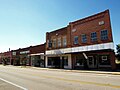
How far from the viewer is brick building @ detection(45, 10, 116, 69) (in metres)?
25.7

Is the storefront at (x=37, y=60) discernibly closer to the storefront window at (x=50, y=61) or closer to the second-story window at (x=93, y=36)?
the storefront window at (x=50, y=61)

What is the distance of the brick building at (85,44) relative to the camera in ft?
84.4

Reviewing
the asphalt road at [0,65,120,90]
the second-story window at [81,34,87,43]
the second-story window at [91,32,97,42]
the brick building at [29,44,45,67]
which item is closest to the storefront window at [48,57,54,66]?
the brick building at [29,44,45,67]

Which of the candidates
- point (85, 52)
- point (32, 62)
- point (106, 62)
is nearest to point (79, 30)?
point (85, 52)

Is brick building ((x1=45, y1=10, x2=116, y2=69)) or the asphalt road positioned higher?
brick building ((x1=45, y1=10, x2=116, y2=69))

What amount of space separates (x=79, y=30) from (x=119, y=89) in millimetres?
23593

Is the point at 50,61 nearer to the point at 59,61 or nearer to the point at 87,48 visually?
the point at 59,61

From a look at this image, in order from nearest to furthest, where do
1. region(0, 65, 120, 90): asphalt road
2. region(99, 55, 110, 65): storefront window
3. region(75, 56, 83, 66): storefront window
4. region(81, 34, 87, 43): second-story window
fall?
region(0, 65, 120, 90): asphalt road → region(99, 55, 110, 65): storefront window → region(81, 34, 87, 43): second-story window → region(75, 56, 83, 66): storefront window

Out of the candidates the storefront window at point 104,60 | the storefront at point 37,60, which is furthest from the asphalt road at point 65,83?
the storefront at point 37,60

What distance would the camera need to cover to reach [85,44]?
96.1 ft

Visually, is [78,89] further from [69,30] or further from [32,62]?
[32,62]

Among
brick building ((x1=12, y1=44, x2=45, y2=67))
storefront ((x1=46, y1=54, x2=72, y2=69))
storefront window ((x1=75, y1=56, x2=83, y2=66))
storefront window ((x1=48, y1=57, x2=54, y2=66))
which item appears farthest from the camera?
brick building ((x1=12, y1=44, x2=45, y2=67))

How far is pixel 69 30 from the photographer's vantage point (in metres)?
33.8

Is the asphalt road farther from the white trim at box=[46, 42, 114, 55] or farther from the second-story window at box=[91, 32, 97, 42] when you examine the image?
the second-story window at box=[91, 32, 97, 42]
